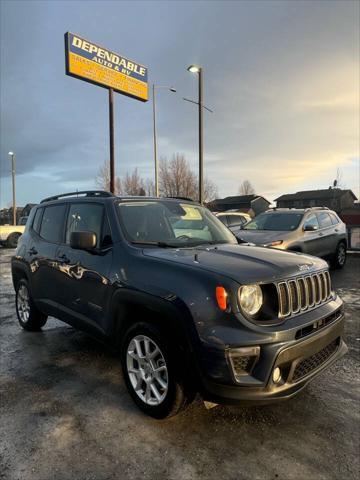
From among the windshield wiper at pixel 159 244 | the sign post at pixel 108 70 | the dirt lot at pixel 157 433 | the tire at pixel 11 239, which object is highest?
the sign post at pixel 108 70

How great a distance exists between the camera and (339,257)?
10.2 meters

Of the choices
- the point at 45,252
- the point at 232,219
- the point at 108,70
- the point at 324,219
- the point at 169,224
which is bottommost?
the point at 45,252

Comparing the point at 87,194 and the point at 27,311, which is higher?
the point at 87,194

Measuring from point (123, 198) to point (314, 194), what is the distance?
253ft

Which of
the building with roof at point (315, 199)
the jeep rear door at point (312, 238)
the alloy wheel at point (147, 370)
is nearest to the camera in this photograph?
the alloy wheel at point (147, 370)

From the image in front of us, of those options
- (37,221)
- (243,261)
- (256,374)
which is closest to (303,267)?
(243,261)

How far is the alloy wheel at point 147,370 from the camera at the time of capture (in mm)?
2887

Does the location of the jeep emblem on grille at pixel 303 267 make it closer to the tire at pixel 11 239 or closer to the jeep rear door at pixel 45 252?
the jeep rear door at pixel 45 252

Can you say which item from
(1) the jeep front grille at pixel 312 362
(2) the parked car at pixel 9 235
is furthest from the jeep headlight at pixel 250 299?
(2) the parked car at pixel 9 235

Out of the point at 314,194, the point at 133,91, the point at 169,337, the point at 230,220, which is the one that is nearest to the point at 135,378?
the point at 169,337

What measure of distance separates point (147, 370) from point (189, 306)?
2.66ft

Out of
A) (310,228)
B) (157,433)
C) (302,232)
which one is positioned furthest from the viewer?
(302,232)

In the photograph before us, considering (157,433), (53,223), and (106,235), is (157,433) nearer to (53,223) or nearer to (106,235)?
(106,235)

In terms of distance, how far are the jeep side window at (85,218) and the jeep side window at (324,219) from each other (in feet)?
23.2
